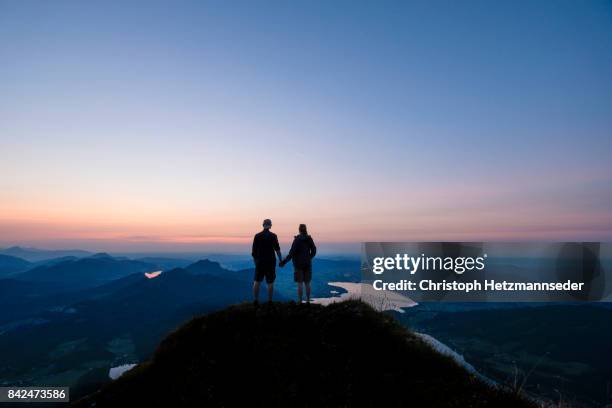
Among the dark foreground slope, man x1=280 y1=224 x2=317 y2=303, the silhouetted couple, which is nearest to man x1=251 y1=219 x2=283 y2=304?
the silhouetted couple

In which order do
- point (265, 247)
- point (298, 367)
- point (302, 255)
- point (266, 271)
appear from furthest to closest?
point (302, 255), point (265, 247), point (266, 271), point (298, 367)

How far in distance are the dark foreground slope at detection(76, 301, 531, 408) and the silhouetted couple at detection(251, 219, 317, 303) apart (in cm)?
136

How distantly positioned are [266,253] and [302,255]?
1750mm

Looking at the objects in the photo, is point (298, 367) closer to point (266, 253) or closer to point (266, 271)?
point (266, 271)

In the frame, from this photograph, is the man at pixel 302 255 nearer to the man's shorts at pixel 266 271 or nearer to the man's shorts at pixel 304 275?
the man's shorts at pixel 304 275

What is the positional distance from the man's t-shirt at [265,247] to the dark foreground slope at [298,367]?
2293 mm

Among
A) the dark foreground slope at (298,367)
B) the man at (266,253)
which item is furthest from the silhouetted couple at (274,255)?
the dark foreground slope at (298,367)

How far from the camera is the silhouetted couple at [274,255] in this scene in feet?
47.9

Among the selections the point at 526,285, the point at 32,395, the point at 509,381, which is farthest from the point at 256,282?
the point at 526,285

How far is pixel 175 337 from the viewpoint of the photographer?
14617 millimetres

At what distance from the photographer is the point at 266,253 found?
14.7 meters

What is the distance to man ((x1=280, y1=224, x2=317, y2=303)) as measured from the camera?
15.3 m

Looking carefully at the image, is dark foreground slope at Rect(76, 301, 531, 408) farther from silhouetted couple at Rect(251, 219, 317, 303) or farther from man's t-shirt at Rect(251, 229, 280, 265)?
man's t-shirt at Rect(251, 229, 280, 265)

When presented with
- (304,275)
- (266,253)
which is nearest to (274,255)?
(266,253)
